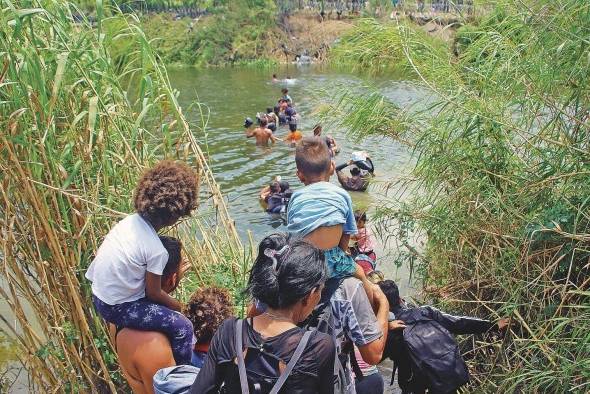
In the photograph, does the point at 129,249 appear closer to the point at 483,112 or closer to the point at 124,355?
the point at 124,355

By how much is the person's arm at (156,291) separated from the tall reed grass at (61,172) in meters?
0.74

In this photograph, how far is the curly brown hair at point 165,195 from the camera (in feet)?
9.04

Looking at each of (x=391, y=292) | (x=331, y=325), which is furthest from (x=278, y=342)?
(x=391, y=292)

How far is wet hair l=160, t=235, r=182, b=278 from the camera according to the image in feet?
9.58

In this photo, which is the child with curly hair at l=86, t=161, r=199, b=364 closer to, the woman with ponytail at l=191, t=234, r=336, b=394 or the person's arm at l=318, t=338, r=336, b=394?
the woman with ponytail at l=191, t=234, r=336, b=394

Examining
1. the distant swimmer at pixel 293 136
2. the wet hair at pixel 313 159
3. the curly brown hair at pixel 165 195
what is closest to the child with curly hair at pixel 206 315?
the curly brown hair at pixel 165 195

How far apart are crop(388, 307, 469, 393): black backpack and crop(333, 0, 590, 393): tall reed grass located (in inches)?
13.3

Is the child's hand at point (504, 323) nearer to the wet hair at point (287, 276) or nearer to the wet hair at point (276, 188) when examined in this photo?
the wet hair at point (287, 276)

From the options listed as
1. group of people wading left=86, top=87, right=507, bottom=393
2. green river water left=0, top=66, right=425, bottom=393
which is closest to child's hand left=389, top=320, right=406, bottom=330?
group of people wading left=86, top=87, right=507, bottom=393

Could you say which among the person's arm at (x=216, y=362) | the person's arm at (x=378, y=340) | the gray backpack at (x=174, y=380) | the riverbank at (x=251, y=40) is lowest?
the riverbank at (x=251, y=40)

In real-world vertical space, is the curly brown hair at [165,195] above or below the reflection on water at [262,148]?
above

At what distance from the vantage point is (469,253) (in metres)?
4.51

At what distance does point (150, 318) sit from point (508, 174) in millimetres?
2820

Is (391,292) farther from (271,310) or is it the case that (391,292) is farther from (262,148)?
(262,148)
